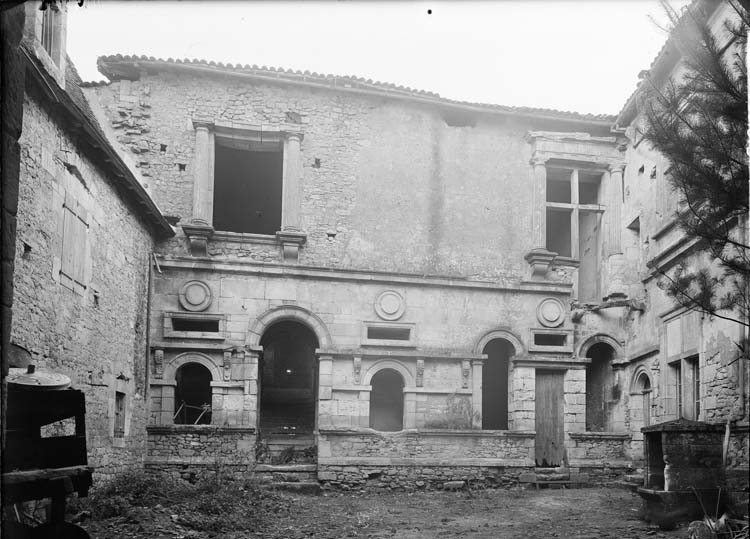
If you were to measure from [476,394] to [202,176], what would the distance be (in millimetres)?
7818

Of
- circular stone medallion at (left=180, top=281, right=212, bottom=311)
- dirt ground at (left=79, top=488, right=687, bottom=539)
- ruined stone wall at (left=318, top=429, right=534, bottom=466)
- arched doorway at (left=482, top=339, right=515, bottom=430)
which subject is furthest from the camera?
arched doorway at (left=482, top=339, right=515, bottom=430)

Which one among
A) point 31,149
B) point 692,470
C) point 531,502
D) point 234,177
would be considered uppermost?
point 234,177

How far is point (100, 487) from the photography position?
413 inches

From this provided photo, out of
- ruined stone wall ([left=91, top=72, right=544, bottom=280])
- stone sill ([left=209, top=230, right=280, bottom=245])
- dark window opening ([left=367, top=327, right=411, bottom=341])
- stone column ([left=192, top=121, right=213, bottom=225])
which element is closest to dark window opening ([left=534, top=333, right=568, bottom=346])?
ruined stone wall ([left=91, top=72, right=544, bottom=280])

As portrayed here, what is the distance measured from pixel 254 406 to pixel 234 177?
7.28m

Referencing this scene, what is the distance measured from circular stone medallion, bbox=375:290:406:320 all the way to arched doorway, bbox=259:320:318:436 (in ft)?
13.3

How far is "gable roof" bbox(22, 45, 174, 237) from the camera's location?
8.28 m

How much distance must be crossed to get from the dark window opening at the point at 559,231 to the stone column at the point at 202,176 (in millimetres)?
9922

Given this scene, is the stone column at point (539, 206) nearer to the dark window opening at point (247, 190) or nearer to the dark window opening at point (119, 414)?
the dark window opening at point (247, 190)

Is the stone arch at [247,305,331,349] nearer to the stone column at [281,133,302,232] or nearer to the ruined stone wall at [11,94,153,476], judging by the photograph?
the stone column at [281,133,302,232]

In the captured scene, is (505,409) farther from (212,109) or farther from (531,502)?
(212,109)

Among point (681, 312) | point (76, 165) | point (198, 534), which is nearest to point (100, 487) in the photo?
point (198, 534)

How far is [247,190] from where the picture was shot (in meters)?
19.8

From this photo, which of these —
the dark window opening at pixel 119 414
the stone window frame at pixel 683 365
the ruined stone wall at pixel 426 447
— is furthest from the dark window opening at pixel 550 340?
the dark window opening at pixel 119 414
